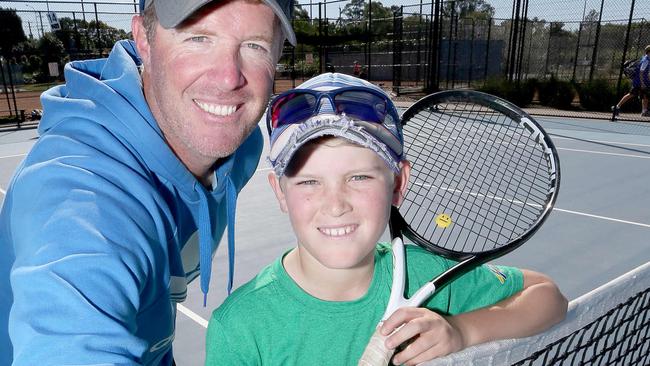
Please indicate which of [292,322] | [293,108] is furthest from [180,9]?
[292,322]

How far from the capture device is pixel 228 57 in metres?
0.99

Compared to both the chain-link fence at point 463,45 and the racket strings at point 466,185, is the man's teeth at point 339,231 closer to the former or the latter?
the racket strings at point 466,185

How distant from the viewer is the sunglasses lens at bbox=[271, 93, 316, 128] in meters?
0.97

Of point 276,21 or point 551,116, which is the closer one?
point 276,21

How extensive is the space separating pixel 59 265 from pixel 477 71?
14390mm

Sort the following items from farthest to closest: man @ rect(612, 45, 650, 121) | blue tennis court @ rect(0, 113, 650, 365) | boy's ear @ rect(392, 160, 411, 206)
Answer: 1. man @ rect(612, 45, 650, 121)
2. blue tennis court @ rect(0, 113, 650, 365)
3. boy's ear @ rect(392, 160, 411, 206)

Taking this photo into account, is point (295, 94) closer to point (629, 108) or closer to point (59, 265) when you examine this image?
point (59, 265)

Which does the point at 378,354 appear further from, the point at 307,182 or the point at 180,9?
the point at 180,9

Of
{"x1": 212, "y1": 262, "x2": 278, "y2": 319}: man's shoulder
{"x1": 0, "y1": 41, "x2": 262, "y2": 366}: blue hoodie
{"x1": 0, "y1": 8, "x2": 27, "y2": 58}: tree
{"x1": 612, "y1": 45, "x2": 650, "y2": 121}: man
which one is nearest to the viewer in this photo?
{"x1": 0, "y1": 41, "x2": 262, "y2": 366}: blue hoodie

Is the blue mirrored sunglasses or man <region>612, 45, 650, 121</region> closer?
the blue mirrored sunglasses

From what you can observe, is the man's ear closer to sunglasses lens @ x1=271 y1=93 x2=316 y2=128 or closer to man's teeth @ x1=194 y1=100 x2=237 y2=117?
man's teeth @ x1=194 y1=100 x2=237 y2=117

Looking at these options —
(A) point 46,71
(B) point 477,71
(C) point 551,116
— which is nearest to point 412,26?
(B) point 477,71

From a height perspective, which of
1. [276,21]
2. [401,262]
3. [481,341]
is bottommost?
[481,341]

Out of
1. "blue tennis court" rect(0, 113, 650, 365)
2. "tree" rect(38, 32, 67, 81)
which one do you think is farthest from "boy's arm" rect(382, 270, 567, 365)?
"tree" rect(38, 32, 67, 81)
